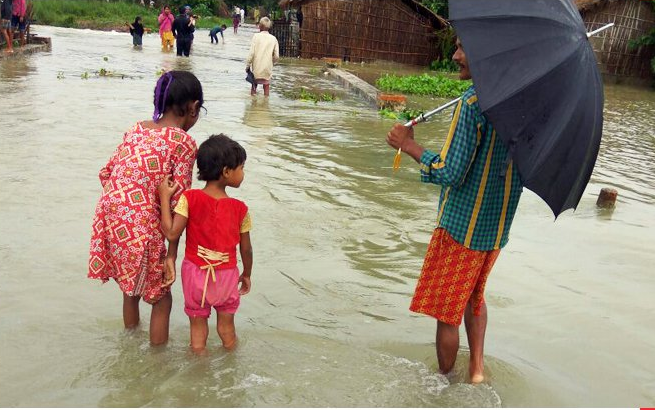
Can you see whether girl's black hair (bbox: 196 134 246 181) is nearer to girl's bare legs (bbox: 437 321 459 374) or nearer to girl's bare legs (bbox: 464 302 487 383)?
girl's bare legs (bbox: 437 321 459 374)

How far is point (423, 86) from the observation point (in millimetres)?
17484

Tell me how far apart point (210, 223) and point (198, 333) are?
588 millimetres

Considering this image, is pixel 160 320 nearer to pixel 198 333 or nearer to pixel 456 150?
pixel 198 333

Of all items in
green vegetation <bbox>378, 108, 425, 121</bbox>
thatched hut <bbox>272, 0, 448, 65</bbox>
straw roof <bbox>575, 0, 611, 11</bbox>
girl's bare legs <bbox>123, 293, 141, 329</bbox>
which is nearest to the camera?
girl's bare legs <bbox>123, 293, 141, 329</bbox>

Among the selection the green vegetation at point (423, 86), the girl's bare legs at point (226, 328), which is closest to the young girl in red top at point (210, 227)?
the girl's bare legs at point (226, 328)

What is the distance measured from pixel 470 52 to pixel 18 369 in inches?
101

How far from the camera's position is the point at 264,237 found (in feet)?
18.4

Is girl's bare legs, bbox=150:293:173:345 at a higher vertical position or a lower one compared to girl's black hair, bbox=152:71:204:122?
lower

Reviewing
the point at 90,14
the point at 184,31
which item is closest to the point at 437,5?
the point at 184,31

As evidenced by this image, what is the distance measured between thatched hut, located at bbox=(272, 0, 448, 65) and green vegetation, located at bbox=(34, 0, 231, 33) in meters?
15.9

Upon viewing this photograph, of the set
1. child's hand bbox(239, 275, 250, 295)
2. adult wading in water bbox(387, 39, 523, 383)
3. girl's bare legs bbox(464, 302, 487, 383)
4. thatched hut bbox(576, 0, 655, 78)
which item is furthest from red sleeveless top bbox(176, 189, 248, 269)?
thatched hut bbox(576, 0, 655, 78)

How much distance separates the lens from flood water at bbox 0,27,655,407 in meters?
3.50

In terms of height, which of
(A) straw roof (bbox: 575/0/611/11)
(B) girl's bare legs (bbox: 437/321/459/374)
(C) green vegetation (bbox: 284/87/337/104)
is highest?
(A) straw roof (bbox: 575/0/611/11)

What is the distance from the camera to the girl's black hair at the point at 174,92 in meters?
3.45
